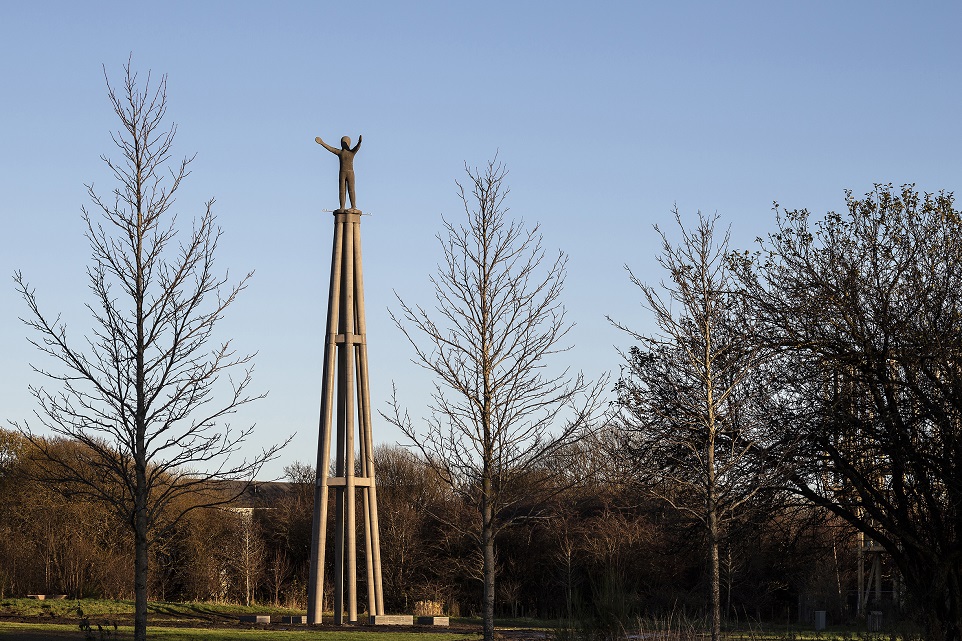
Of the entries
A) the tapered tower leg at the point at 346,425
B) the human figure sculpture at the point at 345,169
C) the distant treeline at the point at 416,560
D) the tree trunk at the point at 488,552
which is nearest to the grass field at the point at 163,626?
the tapered tower leg at the point at 346,425

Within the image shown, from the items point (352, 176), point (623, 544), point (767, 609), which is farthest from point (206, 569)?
point (767, 609)

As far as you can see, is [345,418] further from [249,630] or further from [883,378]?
[883,378]

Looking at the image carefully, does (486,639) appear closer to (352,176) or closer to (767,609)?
(352,176)

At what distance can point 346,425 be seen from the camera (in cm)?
2533

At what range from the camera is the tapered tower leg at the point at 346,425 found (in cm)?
2480

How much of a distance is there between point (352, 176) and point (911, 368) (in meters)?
14.0

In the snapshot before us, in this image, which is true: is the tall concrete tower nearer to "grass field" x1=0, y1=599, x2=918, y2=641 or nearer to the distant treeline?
"grass field" x1=0, y1=599, x2=918, y2=641

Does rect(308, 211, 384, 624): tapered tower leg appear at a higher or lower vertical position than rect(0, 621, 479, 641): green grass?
higher

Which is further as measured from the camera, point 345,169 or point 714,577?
point 345,169

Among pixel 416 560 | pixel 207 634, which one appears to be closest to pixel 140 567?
pixel 207 634

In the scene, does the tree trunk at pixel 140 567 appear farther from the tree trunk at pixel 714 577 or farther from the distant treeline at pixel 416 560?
the distant treeline at pixel 416 560

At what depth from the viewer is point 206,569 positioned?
34.6 meters

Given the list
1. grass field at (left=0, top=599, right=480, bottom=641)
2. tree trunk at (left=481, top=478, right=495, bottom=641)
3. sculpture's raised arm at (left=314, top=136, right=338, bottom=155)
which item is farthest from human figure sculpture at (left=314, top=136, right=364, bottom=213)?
tree trunk at (left=481, top=478, right=495, bottom=641)

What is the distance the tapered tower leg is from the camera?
2480 cm
